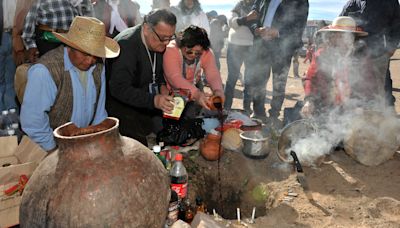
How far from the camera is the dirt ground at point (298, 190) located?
3.52 metres

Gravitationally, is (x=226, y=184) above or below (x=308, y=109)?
below

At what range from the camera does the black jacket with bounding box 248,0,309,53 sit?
590 cm

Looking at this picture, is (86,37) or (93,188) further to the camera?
(86,37)

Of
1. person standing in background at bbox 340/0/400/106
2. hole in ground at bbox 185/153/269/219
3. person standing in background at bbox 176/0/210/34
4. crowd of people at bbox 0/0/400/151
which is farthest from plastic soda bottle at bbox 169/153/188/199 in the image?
person standing in background at bbox 176/0/210/34

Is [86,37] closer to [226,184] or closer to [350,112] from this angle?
[226,184]

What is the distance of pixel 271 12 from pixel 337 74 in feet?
5.84

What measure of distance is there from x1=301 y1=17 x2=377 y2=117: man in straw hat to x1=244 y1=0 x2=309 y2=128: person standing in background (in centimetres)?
109

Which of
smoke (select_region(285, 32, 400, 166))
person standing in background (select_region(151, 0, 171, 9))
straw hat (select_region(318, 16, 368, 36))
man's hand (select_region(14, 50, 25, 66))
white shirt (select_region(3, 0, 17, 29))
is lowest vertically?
smoke (select_region(285, 32, 400, 166))

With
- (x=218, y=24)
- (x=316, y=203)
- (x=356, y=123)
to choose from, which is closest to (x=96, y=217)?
(x=316, y=203)

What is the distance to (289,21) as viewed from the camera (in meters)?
5.95

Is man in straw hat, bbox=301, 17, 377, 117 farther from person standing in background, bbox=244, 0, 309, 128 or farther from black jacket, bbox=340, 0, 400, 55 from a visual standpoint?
person standing in background, bbox=244, 0, 309, 128

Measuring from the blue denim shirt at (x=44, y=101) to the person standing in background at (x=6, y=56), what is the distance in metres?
2.20

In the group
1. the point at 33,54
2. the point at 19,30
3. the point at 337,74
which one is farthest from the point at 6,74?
the point at 337,74

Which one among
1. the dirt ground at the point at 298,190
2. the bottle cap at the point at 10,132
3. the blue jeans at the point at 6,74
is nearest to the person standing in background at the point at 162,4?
the blue jeans at the point at 6,74
